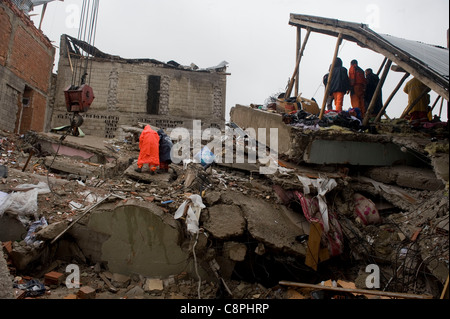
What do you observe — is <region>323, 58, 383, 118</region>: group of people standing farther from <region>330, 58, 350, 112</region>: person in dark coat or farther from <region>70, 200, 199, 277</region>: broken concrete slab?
<region>70, 200, 199, 277</region>: broken concrete slab

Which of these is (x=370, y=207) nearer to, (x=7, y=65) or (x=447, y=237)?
(x=447, y=237)

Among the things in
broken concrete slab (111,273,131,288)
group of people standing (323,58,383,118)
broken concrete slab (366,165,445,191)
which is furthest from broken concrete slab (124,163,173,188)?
group of people standing (323,58,383,118)

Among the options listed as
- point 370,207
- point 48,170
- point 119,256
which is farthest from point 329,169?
point 48,170

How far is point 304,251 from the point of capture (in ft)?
13.9

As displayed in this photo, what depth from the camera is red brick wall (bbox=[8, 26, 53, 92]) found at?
1006 centimetres

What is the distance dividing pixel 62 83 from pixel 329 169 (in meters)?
13.7

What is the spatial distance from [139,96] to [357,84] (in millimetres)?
10665

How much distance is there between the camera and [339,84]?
23.1 ft

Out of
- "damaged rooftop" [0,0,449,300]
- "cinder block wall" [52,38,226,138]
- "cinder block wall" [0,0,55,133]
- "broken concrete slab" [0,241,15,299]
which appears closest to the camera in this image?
"broken concrete slab" [0,241,15,299]

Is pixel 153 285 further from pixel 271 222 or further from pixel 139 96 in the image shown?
pixel 139 96

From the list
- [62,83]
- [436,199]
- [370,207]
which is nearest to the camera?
[436,199]

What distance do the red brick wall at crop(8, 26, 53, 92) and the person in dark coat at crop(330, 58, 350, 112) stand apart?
10.2m

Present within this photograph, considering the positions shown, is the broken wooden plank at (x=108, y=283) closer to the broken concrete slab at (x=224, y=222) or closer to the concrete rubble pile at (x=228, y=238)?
the concrete rubble pile at (x=228, y=238)

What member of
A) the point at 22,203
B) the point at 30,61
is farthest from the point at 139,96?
the point at 22,203
